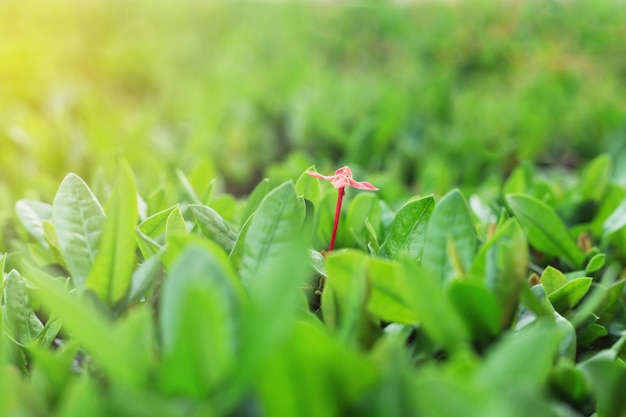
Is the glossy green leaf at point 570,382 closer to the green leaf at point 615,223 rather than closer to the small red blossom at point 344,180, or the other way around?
the small red blossom at point 344,180

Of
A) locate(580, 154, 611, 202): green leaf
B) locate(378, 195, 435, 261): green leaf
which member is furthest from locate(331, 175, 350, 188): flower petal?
locate(580, 154, 611, 202): green leaf

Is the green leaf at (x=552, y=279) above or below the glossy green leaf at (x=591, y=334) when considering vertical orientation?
above

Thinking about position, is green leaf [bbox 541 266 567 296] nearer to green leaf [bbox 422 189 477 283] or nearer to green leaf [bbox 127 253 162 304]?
green leaf [bbox 422 189 477 283]

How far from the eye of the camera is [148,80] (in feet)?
17.2

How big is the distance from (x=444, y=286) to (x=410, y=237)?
0.21 meters

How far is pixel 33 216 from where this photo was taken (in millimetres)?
1570

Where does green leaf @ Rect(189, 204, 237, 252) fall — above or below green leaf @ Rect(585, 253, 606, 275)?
above

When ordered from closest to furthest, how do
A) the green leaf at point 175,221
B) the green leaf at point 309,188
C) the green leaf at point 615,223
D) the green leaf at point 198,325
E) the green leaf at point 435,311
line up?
the green leaf at point 198,325
the green leaf at point 435,311
the green leaf at point 175,221
the green leaf at point 309,188
the green leaf at point 615,223

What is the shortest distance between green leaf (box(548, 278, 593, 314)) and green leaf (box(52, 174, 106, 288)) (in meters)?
0.87

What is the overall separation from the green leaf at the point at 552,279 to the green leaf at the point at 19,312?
100 cm

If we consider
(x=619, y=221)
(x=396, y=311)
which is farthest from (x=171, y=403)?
(x=619, y=221)

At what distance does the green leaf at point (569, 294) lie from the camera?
130 centimetres

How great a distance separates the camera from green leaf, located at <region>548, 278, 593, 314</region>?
1.30 meters

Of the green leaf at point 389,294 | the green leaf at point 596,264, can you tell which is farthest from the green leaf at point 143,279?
the green leaf at point 596,264
